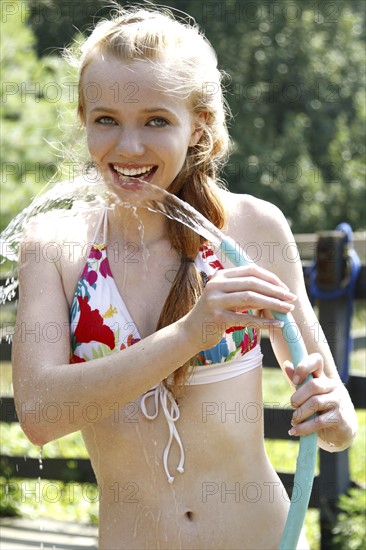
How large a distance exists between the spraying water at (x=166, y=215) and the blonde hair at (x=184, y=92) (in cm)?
7

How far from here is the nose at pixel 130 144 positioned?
181 centimetres

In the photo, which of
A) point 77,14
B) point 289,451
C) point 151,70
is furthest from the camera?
point 77,14

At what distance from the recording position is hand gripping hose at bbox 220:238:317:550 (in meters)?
1.63

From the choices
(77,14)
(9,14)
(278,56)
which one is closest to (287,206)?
(278,56)

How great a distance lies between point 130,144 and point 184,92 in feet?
0.56

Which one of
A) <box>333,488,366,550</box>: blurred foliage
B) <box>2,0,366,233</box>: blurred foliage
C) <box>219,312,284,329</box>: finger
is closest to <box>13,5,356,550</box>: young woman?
<box>219,312,284,329</box>: finger

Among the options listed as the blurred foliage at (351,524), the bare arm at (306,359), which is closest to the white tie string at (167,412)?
the bare arm at (306,359)

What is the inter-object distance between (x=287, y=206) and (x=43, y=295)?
22.4m

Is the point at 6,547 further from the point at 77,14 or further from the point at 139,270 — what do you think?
the point at 77,14

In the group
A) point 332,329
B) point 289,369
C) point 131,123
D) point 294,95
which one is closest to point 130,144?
point 131,123

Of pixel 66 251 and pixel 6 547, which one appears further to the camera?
pixel 6 547

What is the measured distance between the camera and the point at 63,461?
479 cm

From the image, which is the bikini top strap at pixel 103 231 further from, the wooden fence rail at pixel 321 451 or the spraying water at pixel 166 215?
the wooden fence rail at pixel 321 451

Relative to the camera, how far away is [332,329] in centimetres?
421
